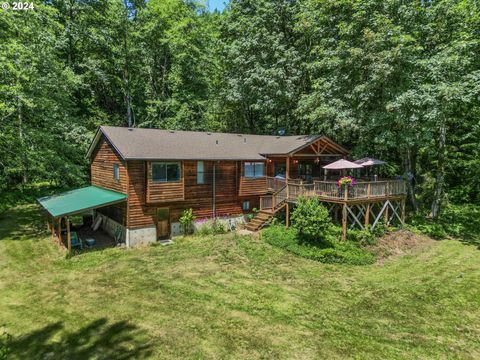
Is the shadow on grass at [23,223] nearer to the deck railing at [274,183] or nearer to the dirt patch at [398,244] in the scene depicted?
the deck railing at [274,183]

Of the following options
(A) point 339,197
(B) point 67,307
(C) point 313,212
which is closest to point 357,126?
(A) point 339,197

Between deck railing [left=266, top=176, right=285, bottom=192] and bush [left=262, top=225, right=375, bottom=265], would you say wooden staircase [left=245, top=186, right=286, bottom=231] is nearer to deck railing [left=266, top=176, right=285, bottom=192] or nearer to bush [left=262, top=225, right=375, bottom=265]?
deck railing [left=266, top=176, right=285, bottom=192]

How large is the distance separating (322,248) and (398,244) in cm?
460

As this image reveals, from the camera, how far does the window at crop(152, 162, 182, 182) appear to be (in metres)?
15.9

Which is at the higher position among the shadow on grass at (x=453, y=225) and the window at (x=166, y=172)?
the window at (x=166, y=172)

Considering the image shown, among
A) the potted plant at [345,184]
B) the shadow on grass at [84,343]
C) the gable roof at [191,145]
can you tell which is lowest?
Answer: the shadow on grass at [84,343]

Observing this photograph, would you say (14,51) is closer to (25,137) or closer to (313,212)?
(25,137)

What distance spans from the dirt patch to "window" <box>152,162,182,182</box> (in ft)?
37.0

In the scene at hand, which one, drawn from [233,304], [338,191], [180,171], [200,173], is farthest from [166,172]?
[338,191]

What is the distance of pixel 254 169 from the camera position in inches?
775

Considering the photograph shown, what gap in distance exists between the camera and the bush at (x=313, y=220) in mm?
14531

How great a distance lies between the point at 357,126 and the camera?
60.2 ft

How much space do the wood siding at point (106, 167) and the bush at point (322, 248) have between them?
8.66 metres

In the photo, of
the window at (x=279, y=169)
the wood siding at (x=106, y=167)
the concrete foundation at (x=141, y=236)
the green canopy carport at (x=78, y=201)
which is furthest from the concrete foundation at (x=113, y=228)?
the window at (x=279, y=169)
